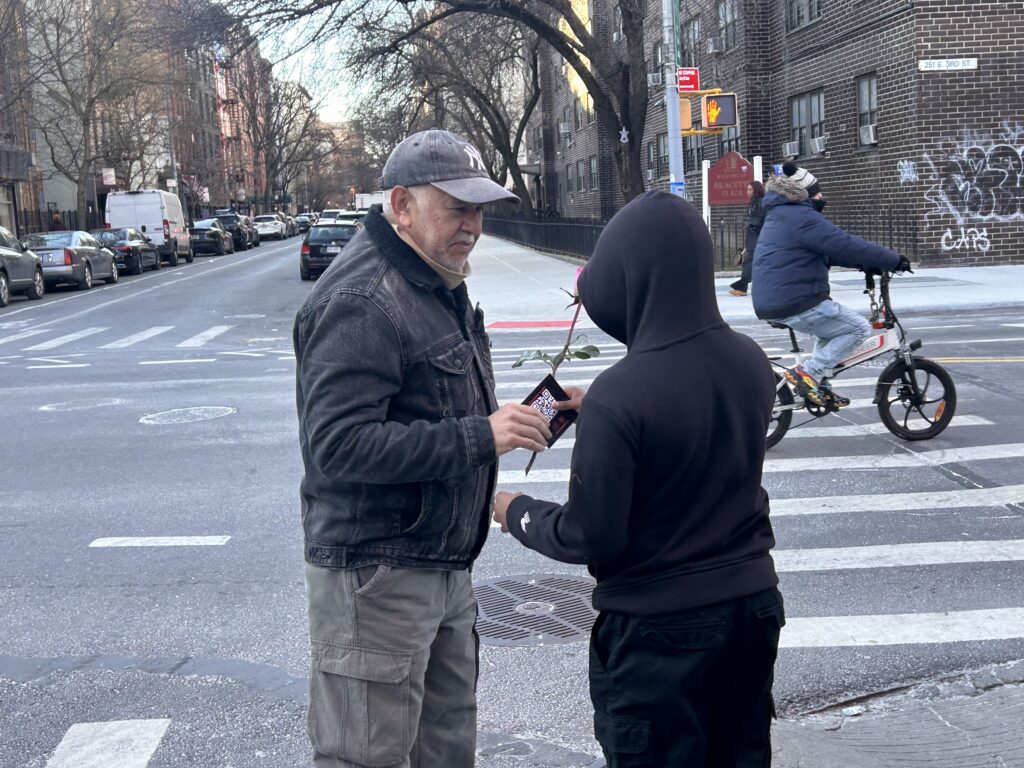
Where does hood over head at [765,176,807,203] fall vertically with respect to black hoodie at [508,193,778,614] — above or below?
above

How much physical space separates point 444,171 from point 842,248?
533 centimetres

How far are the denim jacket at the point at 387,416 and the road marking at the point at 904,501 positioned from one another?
4.21 metres

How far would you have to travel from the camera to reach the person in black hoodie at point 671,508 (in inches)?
94.7

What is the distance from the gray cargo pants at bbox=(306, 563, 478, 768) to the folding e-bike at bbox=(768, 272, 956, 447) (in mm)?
5351

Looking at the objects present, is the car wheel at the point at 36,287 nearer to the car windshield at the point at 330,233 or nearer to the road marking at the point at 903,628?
the car windshield at the point at 330,233

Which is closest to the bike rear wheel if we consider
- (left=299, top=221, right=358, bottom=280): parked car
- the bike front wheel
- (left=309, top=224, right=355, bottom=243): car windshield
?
the bike front wheel

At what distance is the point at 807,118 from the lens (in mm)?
26969

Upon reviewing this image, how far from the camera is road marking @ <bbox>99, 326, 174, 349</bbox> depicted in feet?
53.8

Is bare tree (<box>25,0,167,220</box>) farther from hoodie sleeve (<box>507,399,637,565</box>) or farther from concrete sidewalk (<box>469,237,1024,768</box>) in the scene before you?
hoodie sleeve (<box>507,399,637,565</box>)

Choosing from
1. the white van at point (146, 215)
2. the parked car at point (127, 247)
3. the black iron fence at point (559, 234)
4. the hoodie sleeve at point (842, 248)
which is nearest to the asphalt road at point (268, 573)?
the hoodie sleeve at point (842, 248)

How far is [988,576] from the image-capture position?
5512 mm

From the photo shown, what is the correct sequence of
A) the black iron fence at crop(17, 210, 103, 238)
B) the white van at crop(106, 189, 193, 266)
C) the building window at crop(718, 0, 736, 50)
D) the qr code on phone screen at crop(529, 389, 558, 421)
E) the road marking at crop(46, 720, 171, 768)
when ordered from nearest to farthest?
1. the qr code on phone screen at crop(529, 389, 558, 421)
2. the road marking at crop(46, 720, 171, 768)
3. the building window at crop(718, 0, 736, 50)
4. the white van at crop(106, 189, 193, 266)
5. the black iron fence at crop(17, 210, 103, 238)

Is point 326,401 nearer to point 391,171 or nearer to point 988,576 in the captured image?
point 391,171

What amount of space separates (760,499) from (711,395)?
0.33 m
